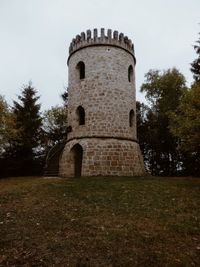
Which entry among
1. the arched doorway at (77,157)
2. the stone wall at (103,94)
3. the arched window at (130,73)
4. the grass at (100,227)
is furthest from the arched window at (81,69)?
the grass at (100,227)

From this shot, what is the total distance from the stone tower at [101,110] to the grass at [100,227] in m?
5.35

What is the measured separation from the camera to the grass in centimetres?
644

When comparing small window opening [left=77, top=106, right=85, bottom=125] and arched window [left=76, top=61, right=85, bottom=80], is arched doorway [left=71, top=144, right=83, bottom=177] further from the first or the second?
arched window [left=76, top=61, right=85, bottom=80]

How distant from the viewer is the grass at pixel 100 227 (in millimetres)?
6441

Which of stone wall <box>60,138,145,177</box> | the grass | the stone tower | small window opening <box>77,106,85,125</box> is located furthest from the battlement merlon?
the grass

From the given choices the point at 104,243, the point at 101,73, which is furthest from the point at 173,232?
the point at 101,73

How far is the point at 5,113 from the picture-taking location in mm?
21141

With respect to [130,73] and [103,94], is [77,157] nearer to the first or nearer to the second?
[103,94]

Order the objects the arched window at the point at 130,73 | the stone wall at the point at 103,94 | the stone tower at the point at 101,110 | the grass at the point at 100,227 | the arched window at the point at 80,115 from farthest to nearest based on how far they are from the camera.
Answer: the arched window at the point at 130,73 < the arched window at the point at 80,115 < the stone wall at the point at 103,94 < the stone tower at the point at 101,110 < the grass at the point at 100,227

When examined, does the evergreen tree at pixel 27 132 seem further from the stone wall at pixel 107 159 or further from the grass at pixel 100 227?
the grass at pixel 100 227

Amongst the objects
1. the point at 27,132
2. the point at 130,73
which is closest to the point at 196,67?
the point at 130,73

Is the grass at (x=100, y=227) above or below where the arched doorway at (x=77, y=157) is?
below

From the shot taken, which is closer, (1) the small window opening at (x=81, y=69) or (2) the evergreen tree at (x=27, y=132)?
(1) the small window opening at (x=81, y=69)

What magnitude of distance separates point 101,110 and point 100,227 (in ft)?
38.1
